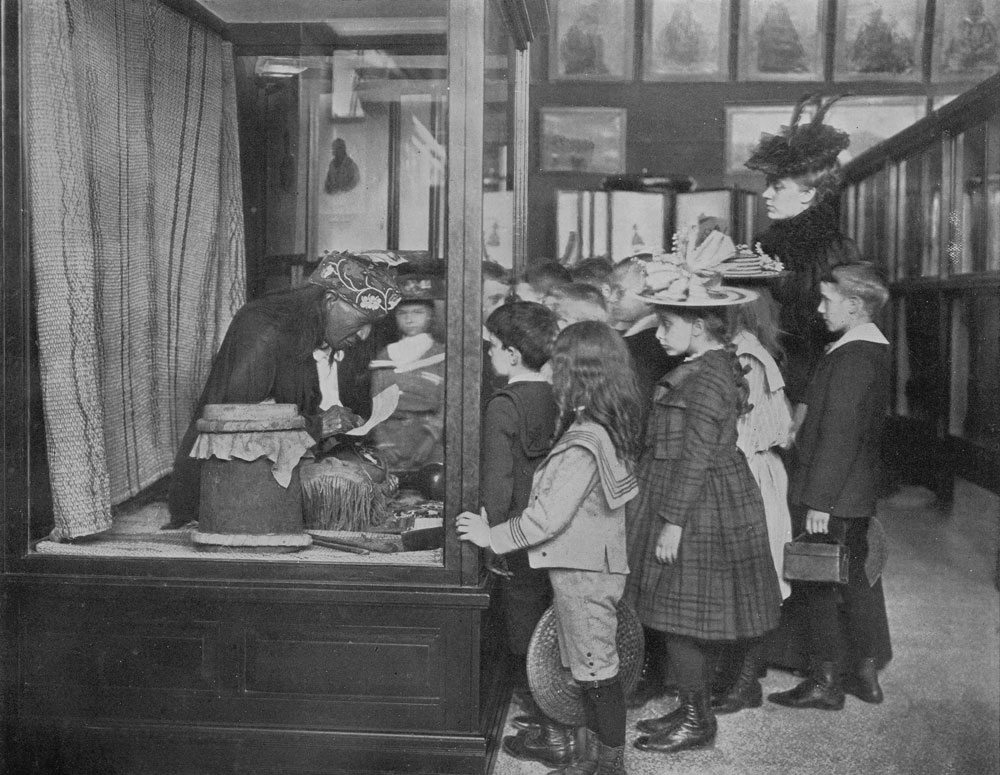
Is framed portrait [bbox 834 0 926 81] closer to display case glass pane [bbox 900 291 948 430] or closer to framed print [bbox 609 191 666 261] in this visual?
framed print [bbox 609 191 666 261]

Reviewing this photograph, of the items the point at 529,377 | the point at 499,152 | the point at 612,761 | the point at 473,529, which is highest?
the point at 499,152

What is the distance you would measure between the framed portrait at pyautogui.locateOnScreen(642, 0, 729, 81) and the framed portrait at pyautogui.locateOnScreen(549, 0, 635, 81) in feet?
0.34

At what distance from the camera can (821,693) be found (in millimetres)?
3764

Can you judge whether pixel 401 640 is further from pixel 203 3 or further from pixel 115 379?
pixel 203 3

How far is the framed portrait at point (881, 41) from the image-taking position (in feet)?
15.6

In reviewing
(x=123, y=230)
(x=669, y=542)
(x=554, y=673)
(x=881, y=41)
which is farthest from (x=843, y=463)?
(x=123, y=230)

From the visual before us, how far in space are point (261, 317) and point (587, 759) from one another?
6.06 ft

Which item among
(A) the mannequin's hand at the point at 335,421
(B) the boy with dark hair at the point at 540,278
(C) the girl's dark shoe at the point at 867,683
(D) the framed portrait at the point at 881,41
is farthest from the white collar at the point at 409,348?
(D) the framed portrait at the point at 881,41

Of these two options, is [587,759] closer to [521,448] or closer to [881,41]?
[521,448]

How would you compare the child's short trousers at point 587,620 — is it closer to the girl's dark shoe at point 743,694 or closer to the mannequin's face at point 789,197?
the girl's dark shoe at point 743,694

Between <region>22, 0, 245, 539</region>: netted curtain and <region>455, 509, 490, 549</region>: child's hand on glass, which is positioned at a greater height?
<region>22, 0, 245, 539</region>: netted curtain

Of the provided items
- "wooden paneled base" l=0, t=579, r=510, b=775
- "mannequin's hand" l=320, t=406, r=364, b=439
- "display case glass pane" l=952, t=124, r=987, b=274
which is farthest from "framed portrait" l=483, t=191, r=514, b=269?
"display case glass pane" l=952, t=124, r=987, b=274

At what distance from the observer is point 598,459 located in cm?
297

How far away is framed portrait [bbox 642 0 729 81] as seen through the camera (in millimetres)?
5062
